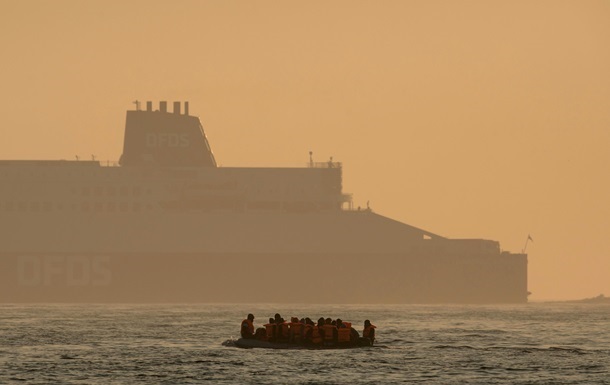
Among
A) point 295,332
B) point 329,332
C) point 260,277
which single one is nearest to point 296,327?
point 295,332

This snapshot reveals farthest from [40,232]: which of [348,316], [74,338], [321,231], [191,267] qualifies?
[74,338]

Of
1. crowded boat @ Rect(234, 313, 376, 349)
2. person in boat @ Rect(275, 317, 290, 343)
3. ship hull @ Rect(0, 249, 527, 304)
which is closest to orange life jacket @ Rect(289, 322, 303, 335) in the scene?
crowded boat @ Rect(234, 313, 376, 349)

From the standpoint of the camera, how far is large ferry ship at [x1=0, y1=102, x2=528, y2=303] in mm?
163500

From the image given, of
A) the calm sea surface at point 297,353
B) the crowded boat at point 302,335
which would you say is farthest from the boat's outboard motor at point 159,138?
the crowded boat at point 302,335

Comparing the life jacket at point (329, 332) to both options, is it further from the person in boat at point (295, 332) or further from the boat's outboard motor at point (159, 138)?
the boat's outboard motor at point (159, 138)

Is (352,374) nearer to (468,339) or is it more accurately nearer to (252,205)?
(468,339)

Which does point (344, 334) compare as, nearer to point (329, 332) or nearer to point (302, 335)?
point (329, 332)

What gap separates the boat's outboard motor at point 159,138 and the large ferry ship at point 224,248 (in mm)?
2924

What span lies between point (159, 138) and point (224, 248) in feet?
37.1

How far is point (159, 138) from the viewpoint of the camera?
551 ft

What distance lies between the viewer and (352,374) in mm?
77688

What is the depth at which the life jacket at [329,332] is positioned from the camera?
290 feet

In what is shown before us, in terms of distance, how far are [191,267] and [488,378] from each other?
89790mm

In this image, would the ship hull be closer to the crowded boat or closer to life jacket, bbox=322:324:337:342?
the crowded boat
